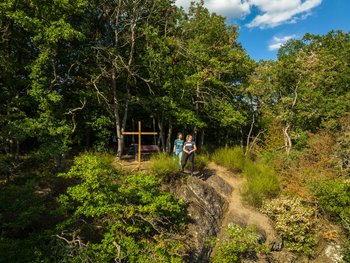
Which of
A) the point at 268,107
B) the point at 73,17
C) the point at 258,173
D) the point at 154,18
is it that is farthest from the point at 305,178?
the point at 73,17

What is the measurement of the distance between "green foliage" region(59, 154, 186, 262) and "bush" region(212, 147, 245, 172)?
5.90 metres

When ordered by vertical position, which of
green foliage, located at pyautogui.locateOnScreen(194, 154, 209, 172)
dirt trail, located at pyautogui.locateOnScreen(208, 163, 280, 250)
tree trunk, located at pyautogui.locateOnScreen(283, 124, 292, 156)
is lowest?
dirt trail, located at pyautogui.locateOnScreen(208, 163, 280, 250)

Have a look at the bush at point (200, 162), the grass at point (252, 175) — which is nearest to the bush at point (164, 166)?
the bush at point (200, 162)

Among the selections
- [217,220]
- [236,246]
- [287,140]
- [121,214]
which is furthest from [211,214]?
[287,140]

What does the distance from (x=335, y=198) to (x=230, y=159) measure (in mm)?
4930

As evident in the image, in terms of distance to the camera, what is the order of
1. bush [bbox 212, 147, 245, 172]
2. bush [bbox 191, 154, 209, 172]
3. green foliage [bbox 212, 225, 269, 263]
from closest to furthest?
green foliage [bbox 212, 225, 269, 263], bush [bbox 191, 154, 209, 172], bush [bbox 212, 147, 245, 172]

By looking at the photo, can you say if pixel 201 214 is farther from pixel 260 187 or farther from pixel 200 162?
pixel 200 162

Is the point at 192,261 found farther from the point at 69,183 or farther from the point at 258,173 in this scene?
the point at 258,173

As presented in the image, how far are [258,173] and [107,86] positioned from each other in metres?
8.25

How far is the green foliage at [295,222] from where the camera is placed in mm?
9047

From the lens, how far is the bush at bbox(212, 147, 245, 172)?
12812mm

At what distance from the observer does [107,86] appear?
12.4 m

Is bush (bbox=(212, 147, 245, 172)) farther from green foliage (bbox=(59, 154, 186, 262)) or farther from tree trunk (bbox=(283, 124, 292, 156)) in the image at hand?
green foliage (bbox=(59, 154, 186, 262))

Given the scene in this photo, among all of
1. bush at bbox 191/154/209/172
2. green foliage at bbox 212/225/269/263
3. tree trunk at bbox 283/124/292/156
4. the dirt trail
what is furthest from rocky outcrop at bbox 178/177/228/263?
tree trunk at bbox 283/124/292/156
